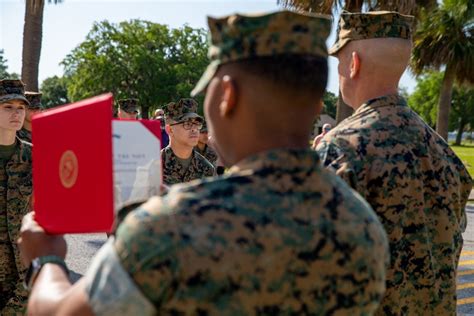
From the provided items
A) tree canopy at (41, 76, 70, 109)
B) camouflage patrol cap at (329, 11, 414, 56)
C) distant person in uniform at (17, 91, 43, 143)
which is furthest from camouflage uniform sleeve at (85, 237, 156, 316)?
tree canopy at (41, 76, 70, 109)

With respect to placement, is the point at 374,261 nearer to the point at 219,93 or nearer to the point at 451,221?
the point at 219,93

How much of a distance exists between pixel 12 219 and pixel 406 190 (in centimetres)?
293

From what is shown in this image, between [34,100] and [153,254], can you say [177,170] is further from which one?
[153,254]

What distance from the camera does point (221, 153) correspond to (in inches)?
60.0

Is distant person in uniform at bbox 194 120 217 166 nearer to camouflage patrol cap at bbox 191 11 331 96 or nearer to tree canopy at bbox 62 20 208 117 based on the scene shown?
camouflage patrol cap at bbox 191 11 331 96

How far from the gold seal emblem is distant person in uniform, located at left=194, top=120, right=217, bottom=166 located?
6695 millimetres

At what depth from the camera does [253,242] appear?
1.33m

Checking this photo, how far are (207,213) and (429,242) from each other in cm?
168

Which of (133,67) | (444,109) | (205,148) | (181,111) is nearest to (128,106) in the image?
(205,148)

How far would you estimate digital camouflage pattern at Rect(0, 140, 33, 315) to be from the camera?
4289 millimetres

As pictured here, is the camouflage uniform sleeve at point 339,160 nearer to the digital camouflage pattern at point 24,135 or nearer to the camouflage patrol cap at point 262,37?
the camouflage patrol cap at point 262,37

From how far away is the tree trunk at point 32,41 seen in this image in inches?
443

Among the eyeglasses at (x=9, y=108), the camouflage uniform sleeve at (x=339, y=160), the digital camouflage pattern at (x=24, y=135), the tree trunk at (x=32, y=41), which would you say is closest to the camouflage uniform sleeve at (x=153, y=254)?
the camouflage uniform sleeve at (x=339, y=160)

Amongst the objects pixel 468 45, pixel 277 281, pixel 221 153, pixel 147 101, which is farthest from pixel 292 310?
pixel 147 101
